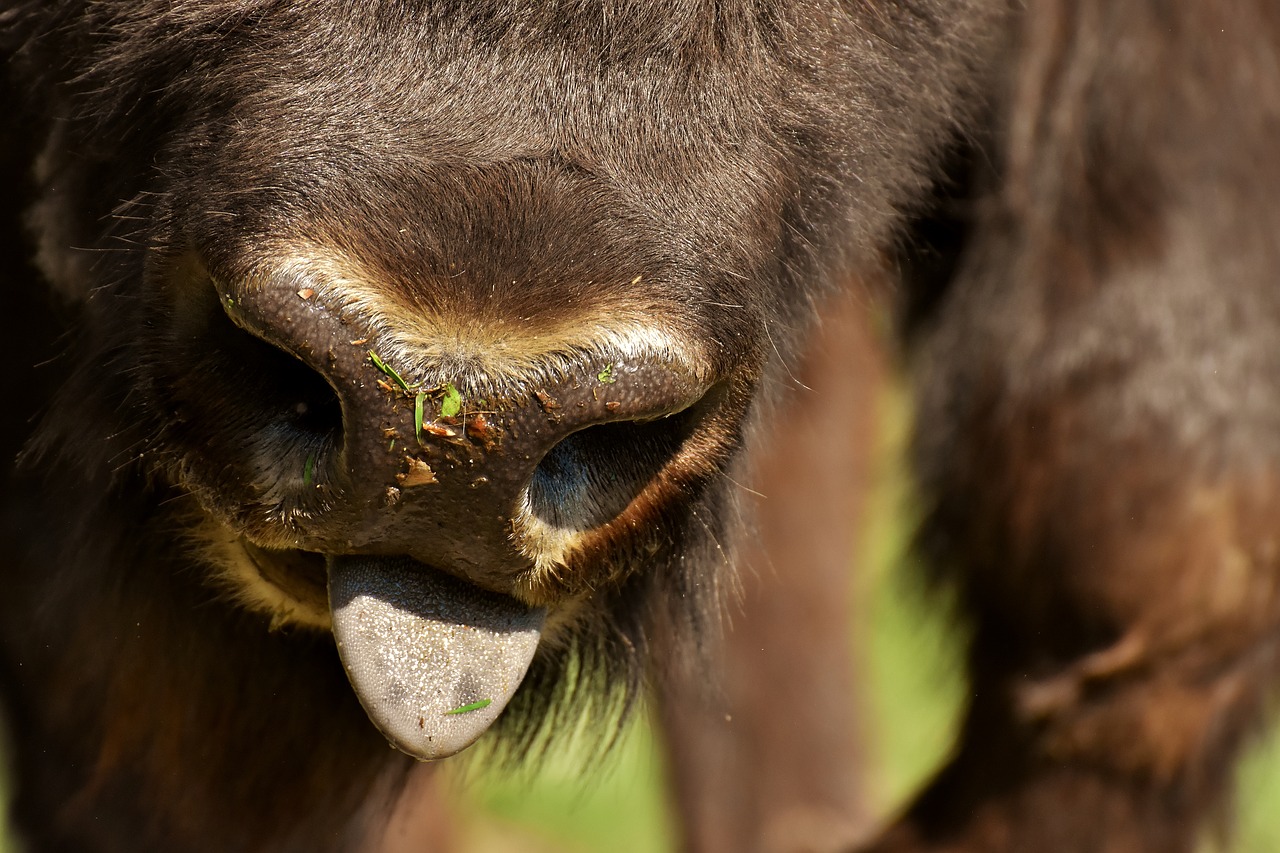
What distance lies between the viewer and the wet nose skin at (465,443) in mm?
1064

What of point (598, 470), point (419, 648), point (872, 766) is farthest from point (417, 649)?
point (872, 766)

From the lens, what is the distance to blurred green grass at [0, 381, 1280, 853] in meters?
2.95

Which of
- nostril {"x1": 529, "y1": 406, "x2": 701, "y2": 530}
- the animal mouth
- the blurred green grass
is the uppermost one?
nostril {"x1": 529, "y1": 406, "x2": 701, "y2": 530}

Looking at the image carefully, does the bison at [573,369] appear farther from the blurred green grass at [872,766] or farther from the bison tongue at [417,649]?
the blurred green grass at [872,766]

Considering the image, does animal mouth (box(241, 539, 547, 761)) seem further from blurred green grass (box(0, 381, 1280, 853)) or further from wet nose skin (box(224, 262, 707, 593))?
blurred green grass (box(0, 381, 1280, 853))

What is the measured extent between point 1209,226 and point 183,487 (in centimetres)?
148

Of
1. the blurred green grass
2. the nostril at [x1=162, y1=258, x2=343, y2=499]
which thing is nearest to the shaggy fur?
the nostril at [x1=162, y1=258, x2=343, y2=499]

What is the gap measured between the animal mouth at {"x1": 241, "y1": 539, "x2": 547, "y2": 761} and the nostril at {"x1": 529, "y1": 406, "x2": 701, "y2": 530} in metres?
0.11

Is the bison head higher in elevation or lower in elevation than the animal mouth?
higher

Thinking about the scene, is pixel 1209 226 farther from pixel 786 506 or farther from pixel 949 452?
pixel 786 506

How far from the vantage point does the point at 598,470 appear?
1.19 meters

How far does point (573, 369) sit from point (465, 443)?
0.09 metres

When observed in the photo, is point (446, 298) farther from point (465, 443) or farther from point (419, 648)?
point (419, 648)

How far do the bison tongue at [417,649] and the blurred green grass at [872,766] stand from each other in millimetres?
1533
